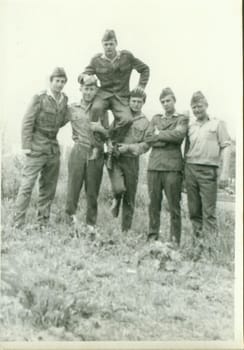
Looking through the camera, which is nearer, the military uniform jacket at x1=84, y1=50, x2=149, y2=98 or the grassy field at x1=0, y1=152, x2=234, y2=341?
the grassy field at x1=0, y1=152, x2=234, y2=341

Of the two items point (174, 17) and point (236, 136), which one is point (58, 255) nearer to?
point (236, 136)

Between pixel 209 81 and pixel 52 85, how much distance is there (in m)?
0.73

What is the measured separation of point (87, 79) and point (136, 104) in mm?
257

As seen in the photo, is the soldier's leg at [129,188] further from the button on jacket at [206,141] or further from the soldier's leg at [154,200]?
the button on jacket at [206,141]

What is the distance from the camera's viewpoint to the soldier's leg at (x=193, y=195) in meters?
2.86

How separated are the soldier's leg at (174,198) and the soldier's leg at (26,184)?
0.59m

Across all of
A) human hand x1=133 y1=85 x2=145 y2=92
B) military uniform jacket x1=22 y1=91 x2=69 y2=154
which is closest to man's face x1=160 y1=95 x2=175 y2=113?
human hand x1=133 y1=85 x2=145 y2=92

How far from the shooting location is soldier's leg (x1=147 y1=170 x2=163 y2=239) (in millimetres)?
2857

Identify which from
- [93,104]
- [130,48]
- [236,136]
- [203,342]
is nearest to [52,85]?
[93,104]

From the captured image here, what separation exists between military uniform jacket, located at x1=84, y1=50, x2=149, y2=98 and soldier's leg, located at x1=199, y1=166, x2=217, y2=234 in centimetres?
51

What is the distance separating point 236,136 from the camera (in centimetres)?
286

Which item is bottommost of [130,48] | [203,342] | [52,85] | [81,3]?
[203,342]

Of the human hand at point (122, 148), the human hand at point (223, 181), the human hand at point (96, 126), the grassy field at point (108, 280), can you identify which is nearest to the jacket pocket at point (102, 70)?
the human hand at point (96, 126)

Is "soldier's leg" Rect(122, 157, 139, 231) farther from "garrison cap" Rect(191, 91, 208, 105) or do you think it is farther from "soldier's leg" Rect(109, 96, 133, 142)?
"garrison cap" Rect(191, 91, 208, 105)
